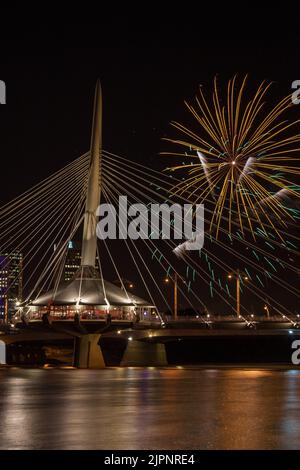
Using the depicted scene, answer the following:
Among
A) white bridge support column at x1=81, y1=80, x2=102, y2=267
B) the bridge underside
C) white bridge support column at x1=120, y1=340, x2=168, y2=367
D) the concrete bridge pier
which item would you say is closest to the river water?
white bridge support column at x1=81, y1=80, x2=102, y2=267

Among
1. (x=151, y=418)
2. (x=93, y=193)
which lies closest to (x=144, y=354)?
(x=93, y=193)

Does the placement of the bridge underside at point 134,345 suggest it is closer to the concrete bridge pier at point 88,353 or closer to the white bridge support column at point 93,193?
the concrete bridge pier at point 88,353

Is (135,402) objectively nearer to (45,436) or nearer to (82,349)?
(45,436)

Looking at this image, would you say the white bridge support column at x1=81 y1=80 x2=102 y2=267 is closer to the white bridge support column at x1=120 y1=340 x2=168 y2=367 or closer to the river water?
the white bridge support column at x1=120 y1=340 x2=168 y2=367

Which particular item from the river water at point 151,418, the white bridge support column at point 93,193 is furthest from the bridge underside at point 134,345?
the river water at point 151,418
